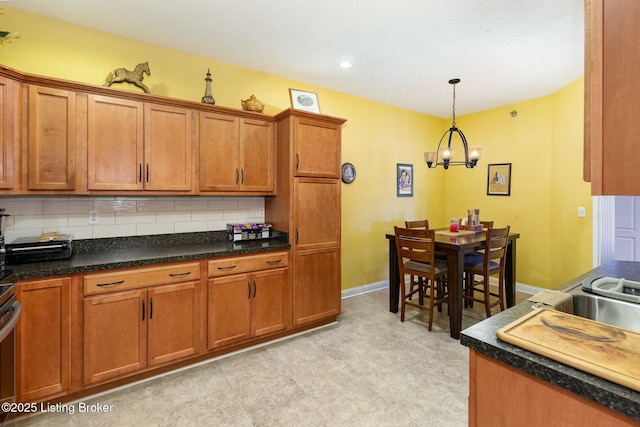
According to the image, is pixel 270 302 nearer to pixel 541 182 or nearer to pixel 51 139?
pixel 51 139

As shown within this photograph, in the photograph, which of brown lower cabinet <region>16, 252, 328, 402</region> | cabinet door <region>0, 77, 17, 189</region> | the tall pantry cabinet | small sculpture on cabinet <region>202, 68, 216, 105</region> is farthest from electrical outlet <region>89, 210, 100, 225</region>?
the tall pantry cabinet

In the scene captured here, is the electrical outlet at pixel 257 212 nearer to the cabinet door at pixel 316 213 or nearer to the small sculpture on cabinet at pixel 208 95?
the cabinet door at pixel 316 213

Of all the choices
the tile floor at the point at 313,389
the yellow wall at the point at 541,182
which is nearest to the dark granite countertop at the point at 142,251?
the tile floor at the point at 313,389

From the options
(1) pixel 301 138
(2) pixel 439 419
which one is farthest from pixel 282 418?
(1) pixel 301 138

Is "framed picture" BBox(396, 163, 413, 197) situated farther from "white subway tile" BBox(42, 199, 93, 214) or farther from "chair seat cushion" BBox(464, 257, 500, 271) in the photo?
"white subway tile" BBox(42, 199, 93, 214)

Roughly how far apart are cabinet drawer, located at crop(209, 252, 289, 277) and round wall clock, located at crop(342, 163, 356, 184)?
63.5 inches

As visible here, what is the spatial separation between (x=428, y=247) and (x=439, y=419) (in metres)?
1.50

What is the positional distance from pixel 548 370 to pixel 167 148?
8.98 ft

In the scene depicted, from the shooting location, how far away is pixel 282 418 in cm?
186

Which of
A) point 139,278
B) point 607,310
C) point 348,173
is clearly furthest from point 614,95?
point 348,173

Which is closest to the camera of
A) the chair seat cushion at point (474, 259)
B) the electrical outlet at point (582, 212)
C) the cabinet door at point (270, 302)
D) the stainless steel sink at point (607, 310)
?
the stainless steel sink at point (607, 310)

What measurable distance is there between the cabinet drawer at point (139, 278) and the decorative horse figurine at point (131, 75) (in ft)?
5.12

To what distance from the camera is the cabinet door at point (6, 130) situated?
6.19ft

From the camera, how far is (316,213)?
9.84 ft
